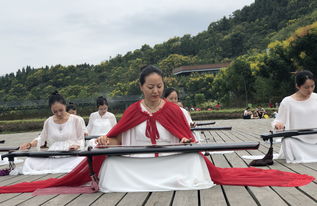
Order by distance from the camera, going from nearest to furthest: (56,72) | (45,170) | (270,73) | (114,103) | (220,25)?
(45,170)
(270,73)
(114,103)
(56,72)
(220,25)

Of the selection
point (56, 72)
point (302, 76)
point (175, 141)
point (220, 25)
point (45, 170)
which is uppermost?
point (220, 25)

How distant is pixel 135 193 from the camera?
3980mm

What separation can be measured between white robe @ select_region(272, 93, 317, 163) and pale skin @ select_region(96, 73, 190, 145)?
231 centimetres

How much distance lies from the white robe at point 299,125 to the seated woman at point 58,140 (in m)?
3.27

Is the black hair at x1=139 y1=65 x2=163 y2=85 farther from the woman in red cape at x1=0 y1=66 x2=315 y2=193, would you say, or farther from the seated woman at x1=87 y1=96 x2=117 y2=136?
the seated woman at x1=87 y1=96 x2=117 y2=136

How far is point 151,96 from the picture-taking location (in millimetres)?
4496

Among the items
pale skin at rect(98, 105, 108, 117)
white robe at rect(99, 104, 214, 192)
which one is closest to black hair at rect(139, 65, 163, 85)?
white robe at rect(99, 104, 214, 192)

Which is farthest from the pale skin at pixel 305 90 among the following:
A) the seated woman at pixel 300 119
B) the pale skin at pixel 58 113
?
the pale skin at pixel 58 113

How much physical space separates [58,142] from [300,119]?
4.00 m

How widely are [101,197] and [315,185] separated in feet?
7.06

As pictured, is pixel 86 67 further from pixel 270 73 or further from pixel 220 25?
pixel 270 73

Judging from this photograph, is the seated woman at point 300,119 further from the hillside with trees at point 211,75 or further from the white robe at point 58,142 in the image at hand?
the hillside with trees at point 211,75

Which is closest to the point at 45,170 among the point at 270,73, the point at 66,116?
the point at 66,116

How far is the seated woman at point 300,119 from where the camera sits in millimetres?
5832
